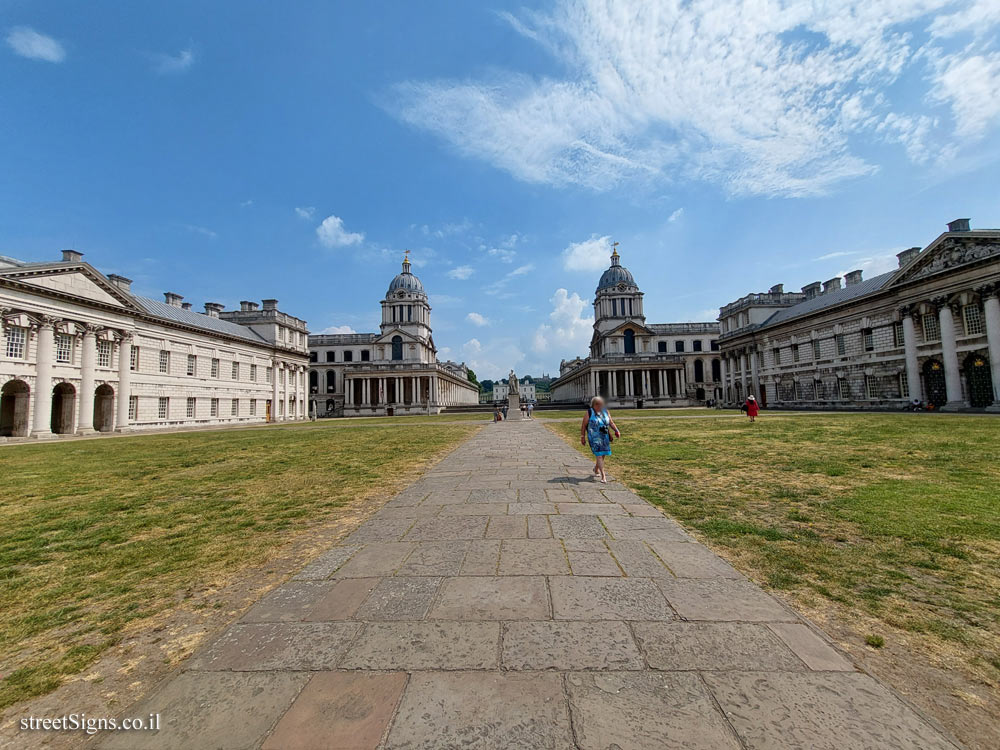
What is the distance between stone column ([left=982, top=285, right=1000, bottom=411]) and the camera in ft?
87.4

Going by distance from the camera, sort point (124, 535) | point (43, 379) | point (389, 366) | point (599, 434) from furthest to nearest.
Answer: point (389, 366)
point (43, 379)
point (599, 434)
point (124, 535)

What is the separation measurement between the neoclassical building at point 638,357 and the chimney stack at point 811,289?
1859 cm

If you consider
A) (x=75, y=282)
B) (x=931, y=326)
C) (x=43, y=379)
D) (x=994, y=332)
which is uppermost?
(x=75, y=282)

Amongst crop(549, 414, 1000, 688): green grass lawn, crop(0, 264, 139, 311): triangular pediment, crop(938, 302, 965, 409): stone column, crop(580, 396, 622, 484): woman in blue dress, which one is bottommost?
crop(549, 414, 1000, 688): green grass lawn

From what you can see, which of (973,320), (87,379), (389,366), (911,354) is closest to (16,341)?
(87,379)

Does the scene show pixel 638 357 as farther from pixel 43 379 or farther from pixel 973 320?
pixel 43 379

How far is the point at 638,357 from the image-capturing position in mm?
67000

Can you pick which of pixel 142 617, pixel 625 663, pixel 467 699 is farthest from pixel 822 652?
pixel 142 617

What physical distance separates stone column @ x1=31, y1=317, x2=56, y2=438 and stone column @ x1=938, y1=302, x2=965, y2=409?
5829 cm

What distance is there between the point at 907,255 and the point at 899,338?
674 cm

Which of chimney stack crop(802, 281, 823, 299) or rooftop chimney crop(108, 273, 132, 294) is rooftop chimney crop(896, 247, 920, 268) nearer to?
chimney stack crop(802, 281, 823, 299)

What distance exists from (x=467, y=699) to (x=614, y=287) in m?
80.6

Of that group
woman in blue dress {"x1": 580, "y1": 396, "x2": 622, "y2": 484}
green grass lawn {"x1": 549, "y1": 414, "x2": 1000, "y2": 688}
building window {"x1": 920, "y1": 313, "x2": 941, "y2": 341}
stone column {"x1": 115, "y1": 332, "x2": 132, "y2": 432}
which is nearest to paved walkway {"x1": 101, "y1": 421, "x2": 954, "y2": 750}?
green grass lawn {"x1": 549, "y1": 414, "x2": 1000, "y2": 688}

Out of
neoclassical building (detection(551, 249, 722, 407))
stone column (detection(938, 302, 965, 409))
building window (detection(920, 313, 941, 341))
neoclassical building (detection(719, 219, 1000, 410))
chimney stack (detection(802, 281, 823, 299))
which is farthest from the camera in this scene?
neoclassical building (detection(551, 249, 722, 407))
